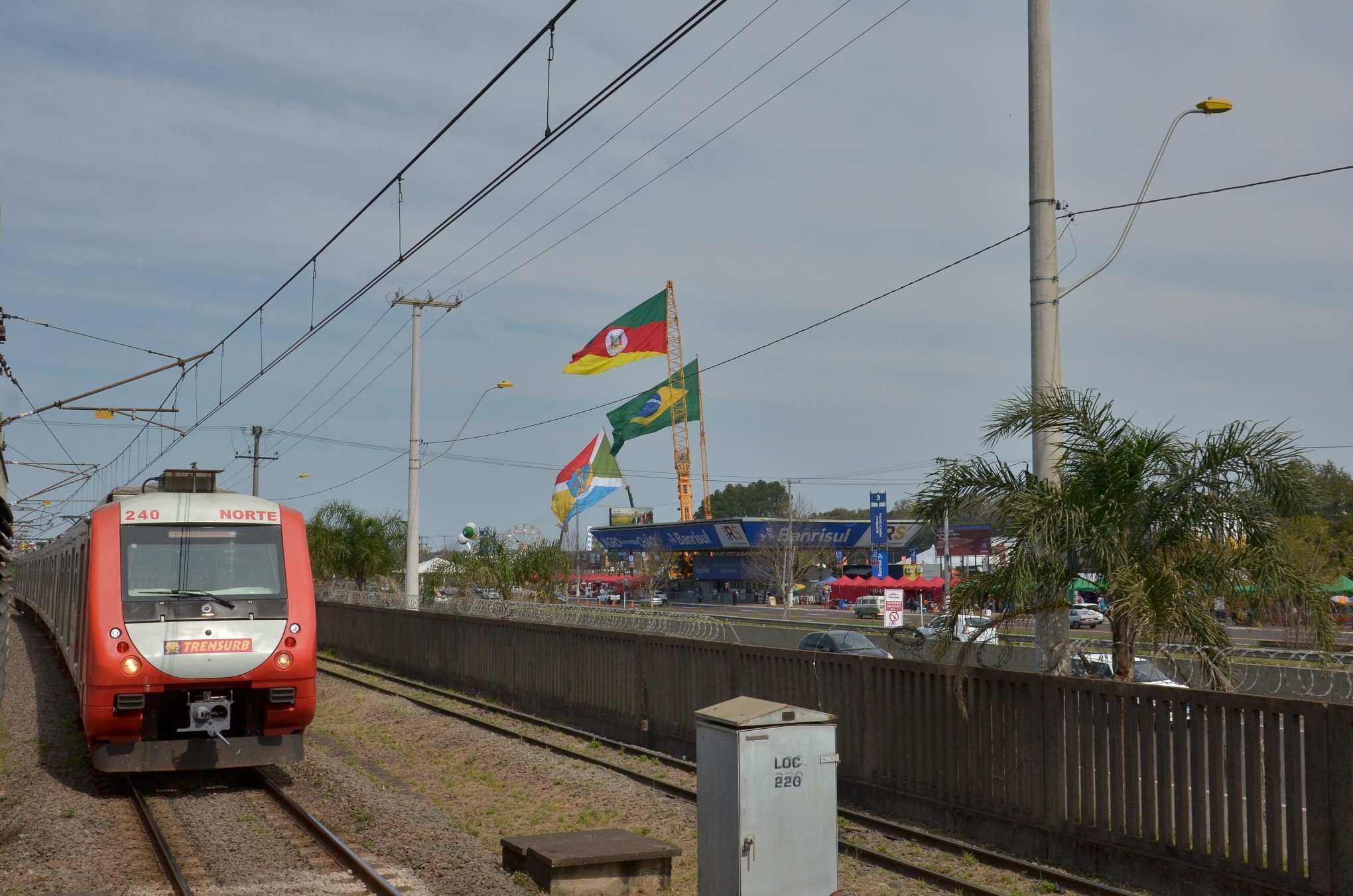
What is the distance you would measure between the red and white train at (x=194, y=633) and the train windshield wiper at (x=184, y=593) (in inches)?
0.5

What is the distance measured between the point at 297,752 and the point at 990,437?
24.2ft

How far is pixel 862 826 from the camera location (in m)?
10.2

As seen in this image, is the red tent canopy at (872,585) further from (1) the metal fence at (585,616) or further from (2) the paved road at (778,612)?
(1) the metal fence at (585,616)

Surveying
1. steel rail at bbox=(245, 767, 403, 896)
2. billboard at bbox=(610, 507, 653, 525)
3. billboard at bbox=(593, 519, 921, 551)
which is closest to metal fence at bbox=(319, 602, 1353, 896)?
steel rail at bbox=(245, 767, 403, 896)

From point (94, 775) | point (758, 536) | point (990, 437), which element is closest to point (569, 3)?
point (990, 437)

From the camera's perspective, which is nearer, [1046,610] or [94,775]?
[1046,610]

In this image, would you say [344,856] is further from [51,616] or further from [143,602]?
[51,616]

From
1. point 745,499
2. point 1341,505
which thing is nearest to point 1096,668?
point 1341,505

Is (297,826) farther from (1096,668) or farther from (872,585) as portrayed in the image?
(872,585)

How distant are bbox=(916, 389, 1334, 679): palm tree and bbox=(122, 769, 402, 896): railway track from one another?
488cm

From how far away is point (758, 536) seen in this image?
7606cm

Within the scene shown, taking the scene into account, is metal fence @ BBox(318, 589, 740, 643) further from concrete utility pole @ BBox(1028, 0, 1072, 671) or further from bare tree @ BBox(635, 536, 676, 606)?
bare tree @ BBox(635, 536, 676, 606)

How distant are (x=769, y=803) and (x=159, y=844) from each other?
5.36 m

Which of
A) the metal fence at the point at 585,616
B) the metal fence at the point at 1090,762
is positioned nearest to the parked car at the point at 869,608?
the metal fence at the point at 585,616
